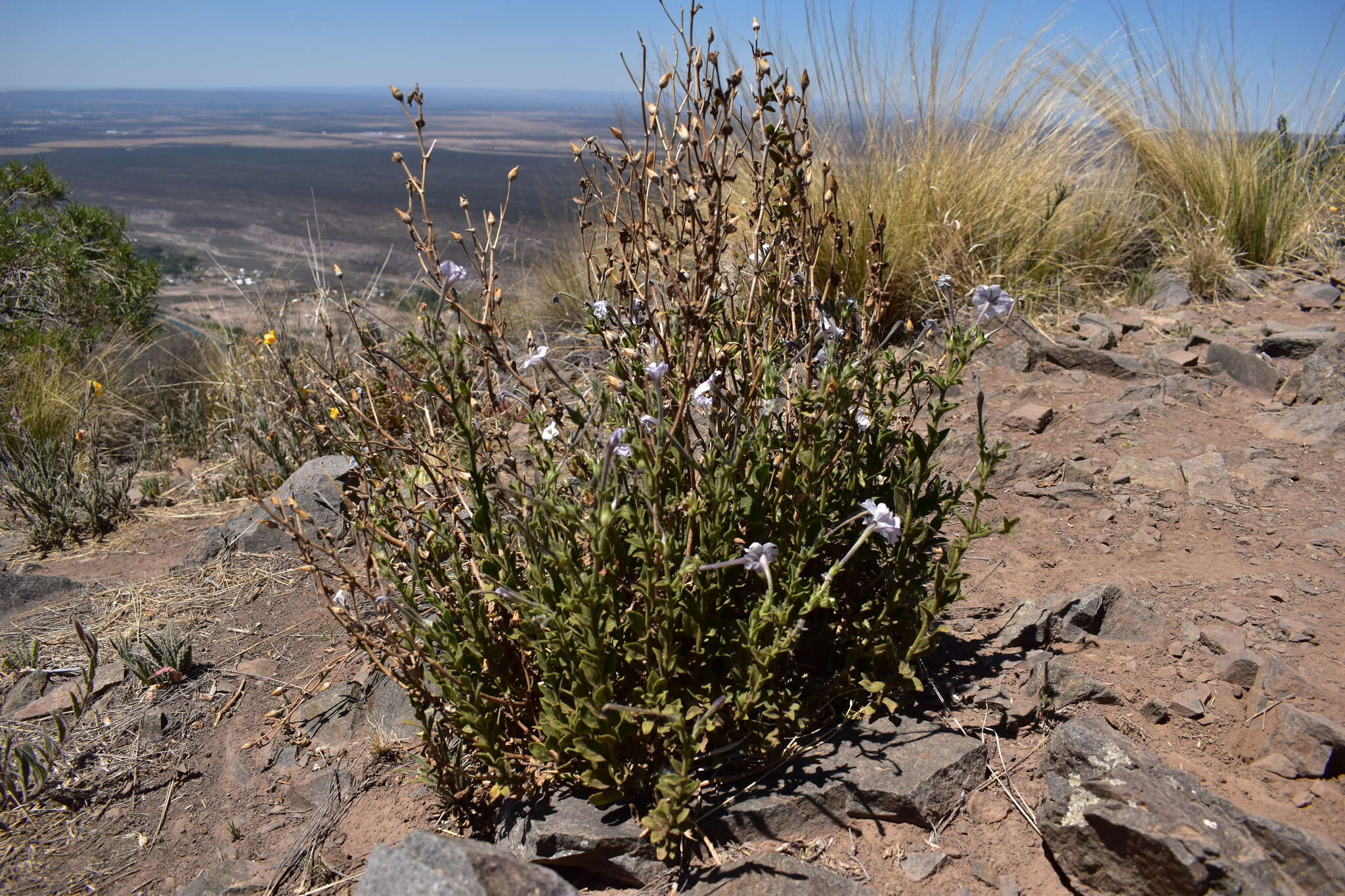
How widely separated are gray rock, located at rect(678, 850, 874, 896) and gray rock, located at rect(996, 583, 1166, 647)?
2.81 feet

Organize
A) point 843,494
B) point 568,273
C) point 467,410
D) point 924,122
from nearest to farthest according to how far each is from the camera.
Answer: point 467,410
point 843,494
point 924,122
point 568,273

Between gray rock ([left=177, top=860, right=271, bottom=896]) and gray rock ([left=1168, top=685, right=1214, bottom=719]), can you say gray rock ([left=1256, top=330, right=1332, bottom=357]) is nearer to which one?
gray rock ([left=1168, top=685, right=1214, bottom=719])

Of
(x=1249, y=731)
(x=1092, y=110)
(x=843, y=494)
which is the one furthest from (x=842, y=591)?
(x=1092, y=110)

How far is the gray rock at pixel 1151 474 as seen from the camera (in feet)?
9.78

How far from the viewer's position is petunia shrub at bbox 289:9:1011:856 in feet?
5.40

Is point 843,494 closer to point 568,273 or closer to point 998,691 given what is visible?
point 998,691

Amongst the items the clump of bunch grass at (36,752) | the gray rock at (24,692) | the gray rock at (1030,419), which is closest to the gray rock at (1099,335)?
the gray rock at (1030,419)

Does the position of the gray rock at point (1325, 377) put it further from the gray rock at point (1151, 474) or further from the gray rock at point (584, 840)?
the gray rock at point (584, 840)

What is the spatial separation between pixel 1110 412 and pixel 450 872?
3.28 meters

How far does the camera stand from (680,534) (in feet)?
6.07

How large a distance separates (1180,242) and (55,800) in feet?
22.2

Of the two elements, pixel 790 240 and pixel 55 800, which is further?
pixel 55 800

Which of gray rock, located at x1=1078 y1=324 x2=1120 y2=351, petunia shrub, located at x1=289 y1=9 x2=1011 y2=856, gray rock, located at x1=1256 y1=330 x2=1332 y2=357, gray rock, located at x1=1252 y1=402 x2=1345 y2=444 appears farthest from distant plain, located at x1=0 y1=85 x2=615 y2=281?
gray rock, located at x1=1256 y1=330 x2=1332 y2=357

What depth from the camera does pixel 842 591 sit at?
202 cm
